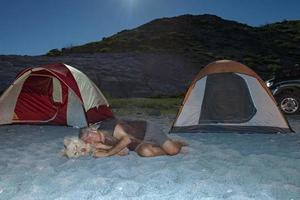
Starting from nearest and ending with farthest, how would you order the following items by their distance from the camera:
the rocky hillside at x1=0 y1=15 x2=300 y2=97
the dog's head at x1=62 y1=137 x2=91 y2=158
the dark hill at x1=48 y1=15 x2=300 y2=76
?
1. the dog's head at x1=62 y1=137 x2=91 y2=158
2. the rocky hillside at x1=0 y1=15 x2=300 y2=97
3. the dark hill at x1=48 y1=15 x2=300 y2=76

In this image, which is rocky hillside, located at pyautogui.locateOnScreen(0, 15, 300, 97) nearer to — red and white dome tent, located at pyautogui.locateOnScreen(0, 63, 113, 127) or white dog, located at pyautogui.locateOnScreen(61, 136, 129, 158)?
red and white dome tent, located at pyautogui.locateOnScreen(0, 63, 113, 127)

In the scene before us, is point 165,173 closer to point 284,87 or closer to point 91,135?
point 91,135

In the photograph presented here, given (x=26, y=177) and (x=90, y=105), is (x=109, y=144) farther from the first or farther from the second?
(x=90, y=105)

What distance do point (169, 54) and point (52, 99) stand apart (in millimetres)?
20759

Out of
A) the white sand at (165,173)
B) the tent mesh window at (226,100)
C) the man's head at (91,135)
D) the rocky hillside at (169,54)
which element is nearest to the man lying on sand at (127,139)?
the man's head at (91,135)

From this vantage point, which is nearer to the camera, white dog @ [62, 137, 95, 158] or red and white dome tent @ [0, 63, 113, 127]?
white dog @ [62, 137, 95, 158]

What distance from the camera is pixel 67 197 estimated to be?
5.30 metres

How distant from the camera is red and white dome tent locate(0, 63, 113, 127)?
11.0 meters

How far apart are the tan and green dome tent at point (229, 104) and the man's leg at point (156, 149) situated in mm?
2404

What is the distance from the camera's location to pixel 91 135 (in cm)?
702

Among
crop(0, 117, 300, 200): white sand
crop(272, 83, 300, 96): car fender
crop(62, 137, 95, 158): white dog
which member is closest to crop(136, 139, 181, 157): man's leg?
crop(0, 117, 300, 200): white sand

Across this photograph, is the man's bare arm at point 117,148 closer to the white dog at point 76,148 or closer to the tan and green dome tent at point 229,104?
the white dog at point 76,148

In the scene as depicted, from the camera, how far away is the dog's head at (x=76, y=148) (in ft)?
23.7

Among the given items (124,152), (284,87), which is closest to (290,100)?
(284,87)
